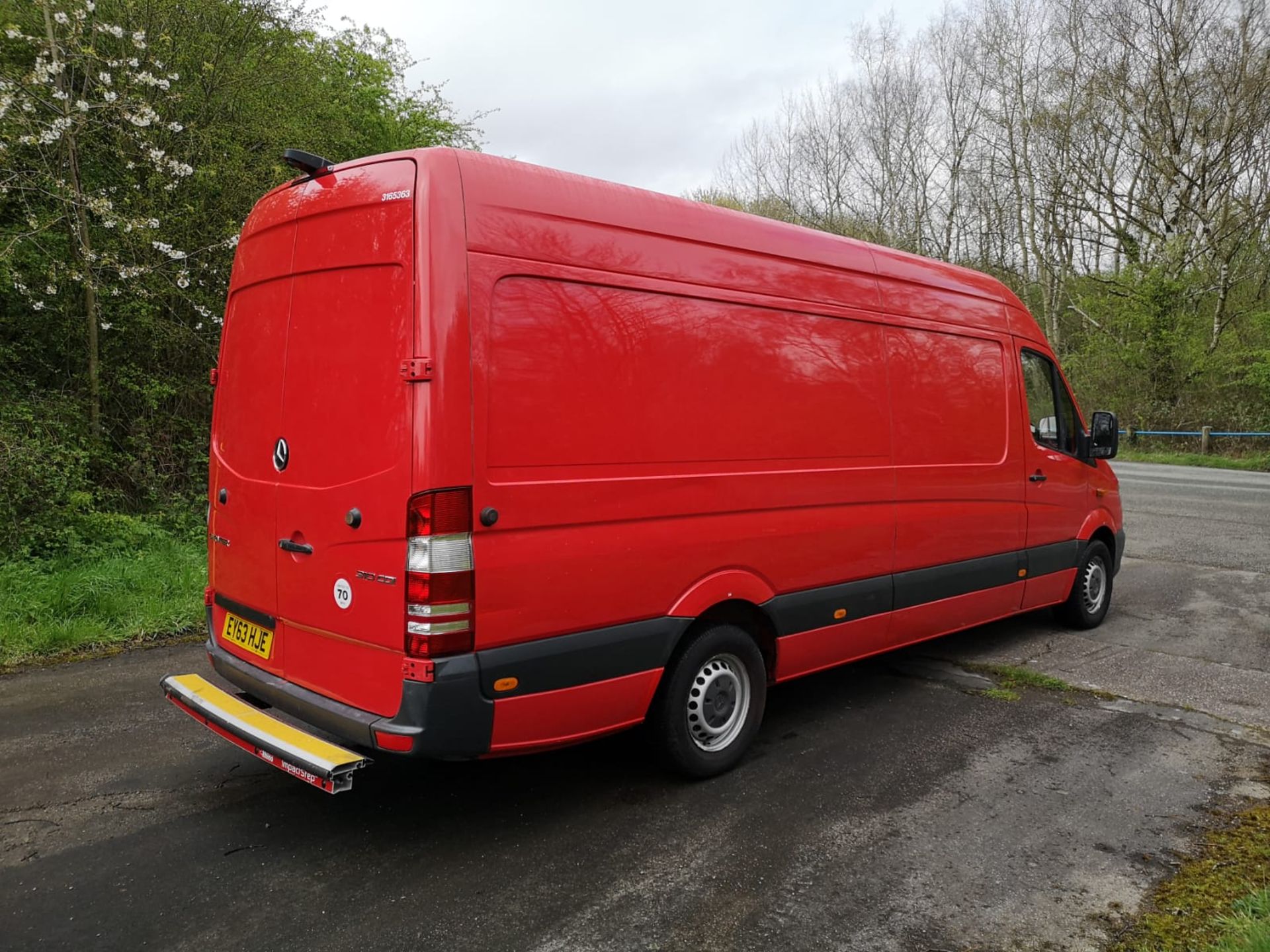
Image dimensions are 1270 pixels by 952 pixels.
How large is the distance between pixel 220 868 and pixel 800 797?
2.30m

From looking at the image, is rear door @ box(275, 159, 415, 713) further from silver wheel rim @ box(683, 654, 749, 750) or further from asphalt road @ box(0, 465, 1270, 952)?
silver wheel rim @ box(683, 654, 749, 750)

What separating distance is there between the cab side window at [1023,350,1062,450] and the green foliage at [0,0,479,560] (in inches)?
305

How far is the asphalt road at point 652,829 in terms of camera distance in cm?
290

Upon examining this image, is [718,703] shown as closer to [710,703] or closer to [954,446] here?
[710,703]

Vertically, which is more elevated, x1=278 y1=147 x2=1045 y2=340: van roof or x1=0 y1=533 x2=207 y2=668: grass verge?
x1=278 y1=147 x2=1045 y2=340: van roof

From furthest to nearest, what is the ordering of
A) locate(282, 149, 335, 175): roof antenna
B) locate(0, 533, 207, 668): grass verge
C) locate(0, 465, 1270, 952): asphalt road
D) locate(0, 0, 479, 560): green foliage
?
locate(0, 0, 479, 560): green foliage
locate(0, 533, 207, 668): grass verge
locate(282, 149, 335, 175): roof antenna
locate(0, 465, 1270, 952): asphalt road

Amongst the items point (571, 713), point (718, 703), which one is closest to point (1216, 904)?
point (718, 703)

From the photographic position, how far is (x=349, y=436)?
10.8 feet

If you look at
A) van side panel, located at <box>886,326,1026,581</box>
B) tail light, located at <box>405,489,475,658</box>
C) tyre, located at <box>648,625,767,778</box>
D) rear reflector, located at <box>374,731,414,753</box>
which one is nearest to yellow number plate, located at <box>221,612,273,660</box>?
rear reflector, located at <box>374,731,414,753</box>

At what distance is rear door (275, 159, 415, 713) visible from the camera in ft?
10.3

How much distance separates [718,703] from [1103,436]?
159 inches

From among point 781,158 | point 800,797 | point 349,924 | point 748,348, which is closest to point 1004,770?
Answer: point 800,797


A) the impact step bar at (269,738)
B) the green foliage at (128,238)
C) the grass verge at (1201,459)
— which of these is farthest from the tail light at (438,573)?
the grass verge at (1201,459)

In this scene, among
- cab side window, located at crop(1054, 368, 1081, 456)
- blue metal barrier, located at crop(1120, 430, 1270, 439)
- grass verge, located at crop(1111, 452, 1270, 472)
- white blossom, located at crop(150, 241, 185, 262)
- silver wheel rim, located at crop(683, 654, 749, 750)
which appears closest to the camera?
silver wheel rim, located at crop(683, 654, 749, 750)
